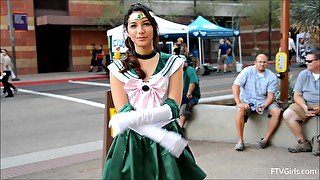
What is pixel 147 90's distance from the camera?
8.82ft

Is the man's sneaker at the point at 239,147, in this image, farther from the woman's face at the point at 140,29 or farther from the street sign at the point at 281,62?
the woman's face at the point at 140,29

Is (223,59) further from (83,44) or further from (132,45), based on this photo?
(132,45)

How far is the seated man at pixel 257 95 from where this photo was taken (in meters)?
6.04

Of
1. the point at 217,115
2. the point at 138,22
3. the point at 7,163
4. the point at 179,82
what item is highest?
the point at 138,22

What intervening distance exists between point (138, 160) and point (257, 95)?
3917 mm

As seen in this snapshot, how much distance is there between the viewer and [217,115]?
Answer: 6602mm

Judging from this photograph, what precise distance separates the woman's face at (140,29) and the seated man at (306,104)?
3.63 meters

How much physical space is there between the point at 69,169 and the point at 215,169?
196 cm

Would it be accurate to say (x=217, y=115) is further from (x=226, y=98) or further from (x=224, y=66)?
(x=224, y=66)

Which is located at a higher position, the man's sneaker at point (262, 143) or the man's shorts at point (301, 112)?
the man's shorts at point (301, 112)

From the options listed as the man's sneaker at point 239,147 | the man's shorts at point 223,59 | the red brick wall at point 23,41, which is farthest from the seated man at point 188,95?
the red brick wall at point 23,41

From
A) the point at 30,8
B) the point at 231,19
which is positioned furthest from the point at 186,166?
the point at 231,19

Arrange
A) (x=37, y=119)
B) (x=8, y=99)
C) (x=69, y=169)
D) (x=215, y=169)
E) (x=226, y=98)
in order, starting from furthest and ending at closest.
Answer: (x=8, y=99) → (x=37, y=119) → (x=226, y=98) → (x=69, y=169) → (x=215, y=169)

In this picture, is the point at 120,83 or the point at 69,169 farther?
the point at 69,169
